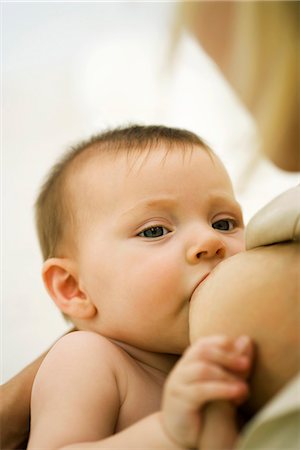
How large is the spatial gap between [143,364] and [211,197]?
33 centimetres

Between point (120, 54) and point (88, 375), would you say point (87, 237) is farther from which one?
point (120, 54)

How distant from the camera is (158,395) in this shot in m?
0.98

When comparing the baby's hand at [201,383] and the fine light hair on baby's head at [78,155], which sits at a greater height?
the fine light hair on baby's head at [78,155]

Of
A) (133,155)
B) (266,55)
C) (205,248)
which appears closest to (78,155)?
(133,155)

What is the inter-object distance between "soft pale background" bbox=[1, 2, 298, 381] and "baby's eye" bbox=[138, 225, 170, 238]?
603 millimetres

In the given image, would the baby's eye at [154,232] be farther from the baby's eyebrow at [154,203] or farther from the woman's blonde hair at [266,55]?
the woman's blonde hair at [266,55]

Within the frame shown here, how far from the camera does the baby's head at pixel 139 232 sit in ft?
3.23

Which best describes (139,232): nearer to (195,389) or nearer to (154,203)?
(154,203)

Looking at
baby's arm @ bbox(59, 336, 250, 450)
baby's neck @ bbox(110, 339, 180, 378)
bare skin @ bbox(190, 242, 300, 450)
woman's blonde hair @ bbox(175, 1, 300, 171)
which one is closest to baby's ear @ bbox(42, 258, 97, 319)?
baby's neck @ bbox(110, 339, 180, 378)

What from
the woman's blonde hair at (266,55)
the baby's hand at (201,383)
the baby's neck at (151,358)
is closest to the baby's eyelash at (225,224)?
the baby's neck at (151,358)

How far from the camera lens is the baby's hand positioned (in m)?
0.64

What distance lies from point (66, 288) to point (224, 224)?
13.6 inches

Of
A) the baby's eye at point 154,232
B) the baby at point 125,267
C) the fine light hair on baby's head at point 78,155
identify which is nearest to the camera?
the baby at point 125,267

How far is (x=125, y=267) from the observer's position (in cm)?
104
